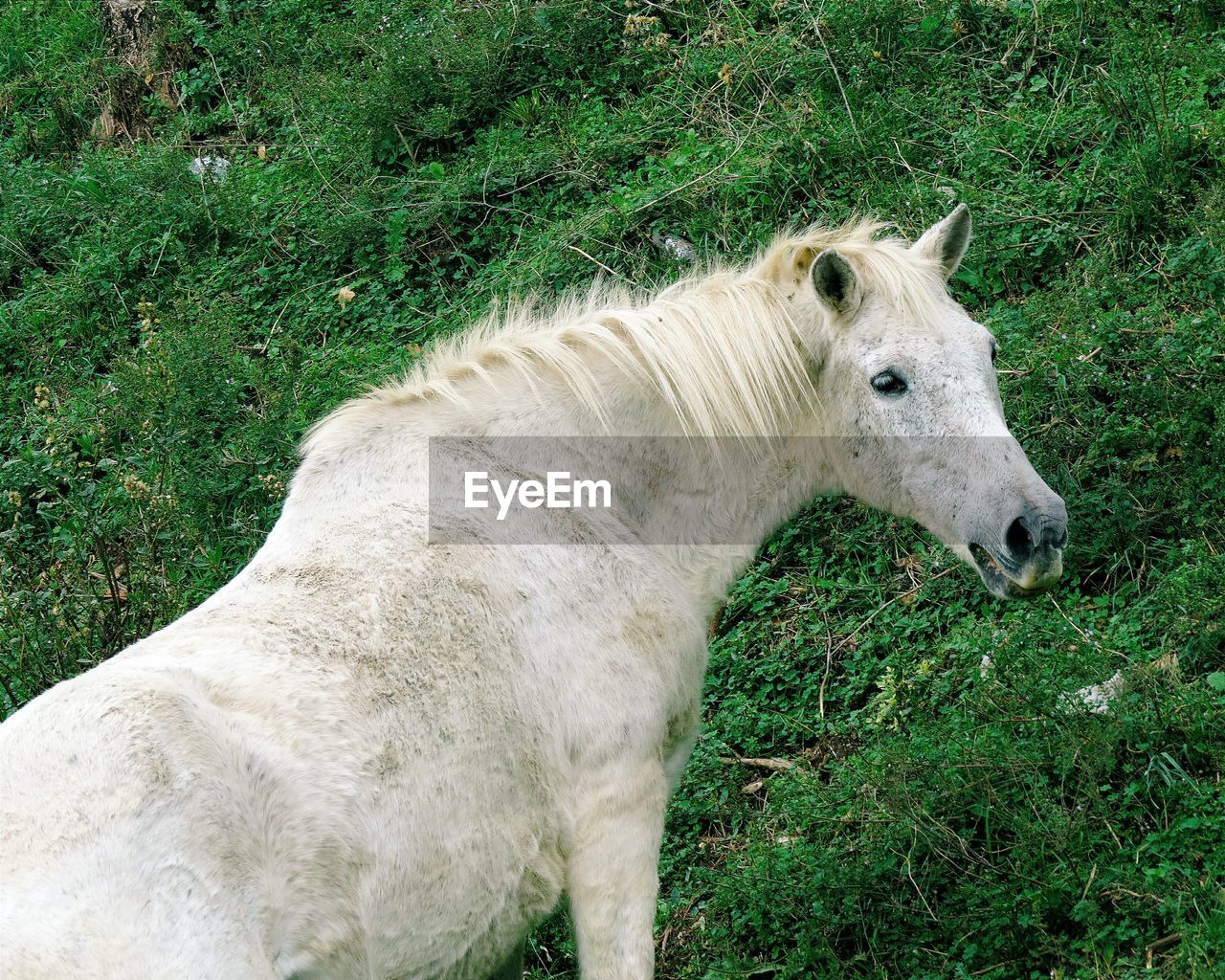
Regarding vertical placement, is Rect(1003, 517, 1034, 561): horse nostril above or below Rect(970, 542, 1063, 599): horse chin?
above

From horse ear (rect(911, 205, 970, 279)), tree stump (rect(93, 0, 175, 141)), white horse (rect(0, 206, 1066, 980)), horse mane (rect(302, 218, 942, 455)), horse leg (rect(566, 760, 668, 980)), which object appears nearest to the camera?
white horse (rect(0, 206, 1066, 980))

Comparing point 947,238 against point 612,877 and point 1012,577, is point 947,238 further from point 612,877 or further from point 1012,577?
point 612,877

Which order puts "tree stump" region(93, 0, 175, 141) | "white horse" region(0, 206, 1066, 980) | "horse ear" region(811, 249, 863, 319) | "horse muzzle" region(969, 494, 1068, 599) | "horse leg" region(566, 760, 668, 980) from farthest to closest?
"tree stump" region(93, 0, 175, 141)
"horse ear" region(811, 249, 863, 319)
"horse muzzle" region(969, 494, 1068, 599)
"horse leg" region(566, 760, 668, 980)
"white horse" region(0, 206, 1066, 980)

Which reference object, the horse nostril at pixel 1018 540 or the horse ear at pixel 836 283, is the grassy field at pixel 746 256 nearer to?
the horse nostril at pixel 1018 540

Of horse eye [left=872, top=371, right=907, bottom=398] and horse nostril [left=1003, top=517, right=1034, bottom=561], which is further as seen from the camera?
horse eye [left=872, top=371, right=907, bottom=398]

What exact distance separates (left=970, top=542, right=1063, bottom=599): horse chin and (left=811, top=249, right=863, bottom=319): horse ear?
0.92 meters

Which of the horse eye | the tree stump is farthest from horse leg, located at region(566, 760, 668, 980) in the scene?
the tree stump

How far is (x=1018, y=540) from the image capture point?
387 cm

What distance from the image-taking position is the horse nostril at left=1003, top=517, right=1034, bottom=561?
12.6 ft

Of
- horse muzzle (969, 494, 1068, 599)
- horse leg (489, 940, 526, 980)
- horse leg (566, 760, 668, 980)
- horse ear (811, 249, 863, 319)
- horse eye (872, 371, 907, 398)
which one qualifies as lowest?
horse leg (489, 940, 526, 980)

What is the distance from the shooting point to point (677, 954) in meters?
4.99

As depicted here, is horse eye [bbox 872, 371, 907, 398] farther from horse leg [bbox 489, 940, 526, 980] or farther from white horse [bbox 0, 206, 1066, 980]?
horse leg [bbox 489, 940, 526, 980]

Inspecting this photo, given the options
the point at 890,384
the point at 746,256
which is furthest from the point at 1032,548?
the point at 746,256

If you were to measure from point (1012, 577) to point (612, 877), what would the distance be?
1.58 meters
